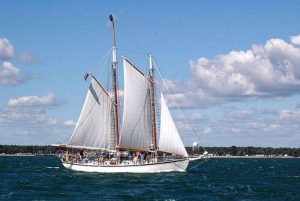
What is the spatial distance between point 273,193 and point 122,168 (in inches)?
1356

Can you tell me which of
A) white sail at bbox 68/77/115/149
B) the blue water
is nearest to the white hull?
white sail at bbox 68/77/115/149

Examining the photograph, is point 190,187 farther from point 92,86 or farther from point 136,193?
point 92,86

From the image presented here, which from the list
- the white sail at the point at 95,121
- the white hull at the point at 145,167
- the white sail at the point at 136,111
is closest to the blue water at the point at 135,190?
the white hull at the point at 145,167

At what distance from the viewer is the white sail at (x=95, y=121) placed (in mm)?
107375

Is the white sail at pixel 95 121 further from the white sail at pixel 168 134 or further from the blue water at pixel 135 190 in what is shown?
the blue water at pixel 135 190

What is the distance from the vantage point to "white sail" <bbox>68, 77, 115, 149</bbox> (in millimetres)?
107375

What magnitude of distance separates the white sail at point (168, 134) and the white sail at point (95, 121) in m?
12.8

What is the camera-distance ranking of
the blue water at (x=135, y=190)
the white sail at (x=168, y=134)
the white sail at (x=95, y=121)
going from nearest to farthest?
the blue water at (x=135, y=190) → the white sail at (x=168, y=134) → the white sail at (x=95, y=121)

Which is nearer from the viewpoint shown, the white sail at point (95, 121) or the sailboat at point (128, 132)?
the sailboat at point (128, 132)

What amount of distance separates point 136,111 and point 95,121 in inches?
385

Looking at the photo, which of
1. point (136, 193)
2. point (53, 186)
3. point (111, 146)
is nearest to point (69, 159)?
point (111, 146)

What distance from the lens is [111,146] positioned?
109 meters

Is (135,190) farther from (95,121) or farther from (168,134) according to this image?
(95,121)

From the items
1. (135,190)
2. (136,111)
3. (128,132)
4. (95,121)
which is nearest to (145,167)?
(128,132)
